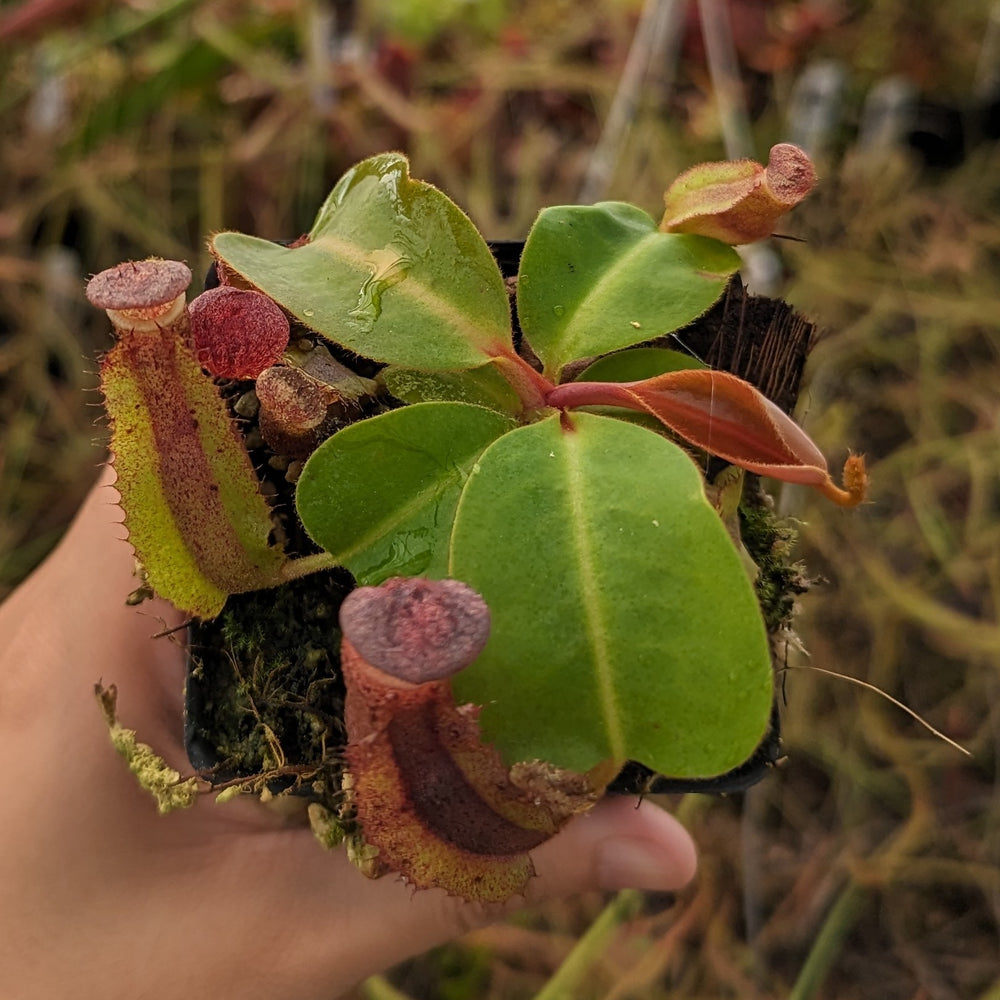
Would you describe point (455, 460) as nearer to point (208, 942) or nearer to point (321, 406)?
point (321, 406)

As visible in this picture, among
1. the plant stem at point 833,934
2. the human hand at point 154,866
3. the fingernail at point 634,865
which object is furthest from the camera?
the plant stem at point 833,934

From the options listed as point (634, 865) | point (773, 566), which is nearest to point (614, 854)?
point (634, 865)

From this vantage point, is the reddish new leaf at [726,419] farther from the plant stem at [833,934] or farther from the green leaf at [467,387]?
the plant stem at [833,934]

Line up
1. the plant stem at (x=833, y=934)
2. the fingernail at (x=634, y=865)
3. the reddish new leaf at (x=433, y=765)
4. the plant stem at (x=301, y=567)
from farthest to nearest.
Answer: the plant stem at (x=833, y=934) → the fingernail at (x=634, y=865) → the plant stem at (x=301, y=567) → the reddish new leaf at (x=433, y=765)

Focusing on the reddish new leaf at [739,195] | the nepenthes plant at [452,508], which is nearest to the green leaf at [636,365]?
the nepenthes plant at [452,508]

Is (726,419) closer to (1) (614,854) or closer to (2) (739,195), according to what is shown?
(2) (739,195)

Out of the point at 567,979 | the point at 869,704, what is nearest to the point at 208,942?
the point at 567,979
